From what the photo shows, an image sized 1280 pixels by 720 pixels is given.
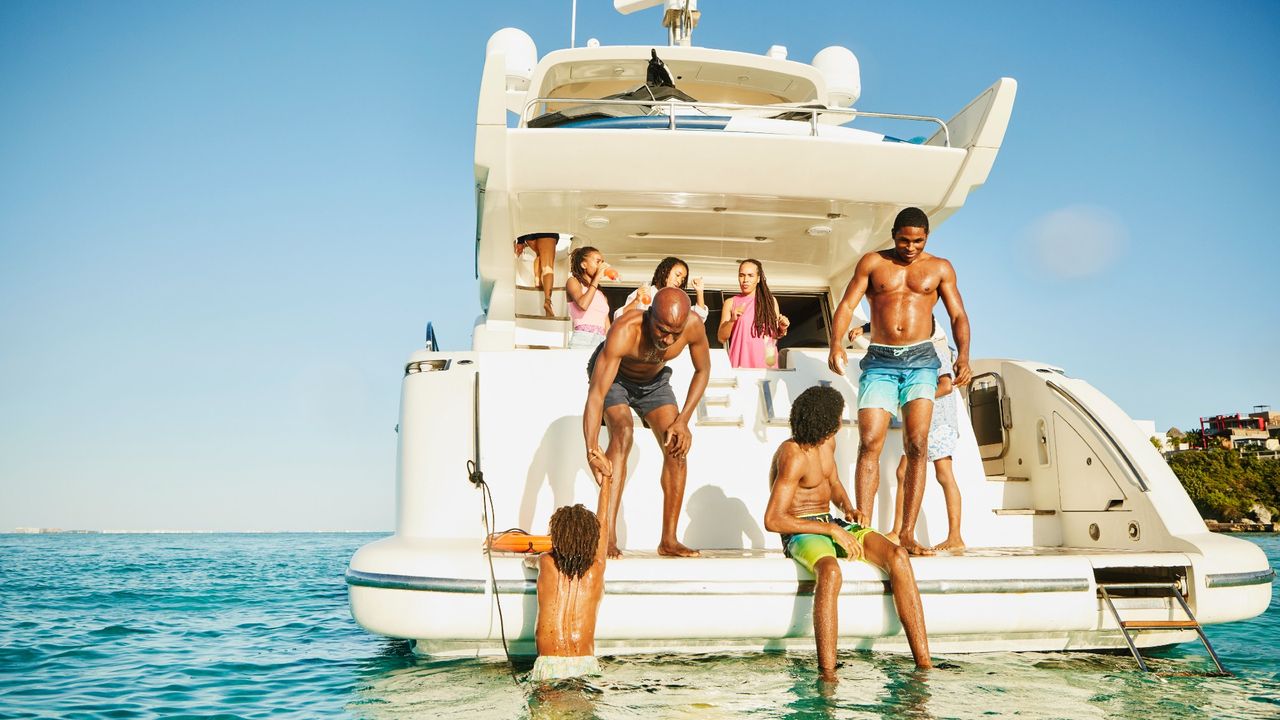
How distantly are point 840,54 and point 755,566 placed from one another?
24.5 feet

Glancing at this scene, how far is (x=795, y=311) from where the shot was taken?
864cm

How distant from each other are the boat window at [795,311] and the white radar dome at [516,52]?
2975 millimetres

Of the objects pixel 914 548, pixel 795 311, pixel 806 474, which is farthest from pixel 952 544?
pixel 795 311

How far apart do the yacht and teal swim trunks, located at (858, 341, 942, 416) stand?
27.2 inches

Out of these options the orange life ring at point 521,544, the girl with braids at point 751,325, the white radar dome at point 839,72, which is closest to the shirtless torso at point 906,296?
the girl with braids at point 751,325

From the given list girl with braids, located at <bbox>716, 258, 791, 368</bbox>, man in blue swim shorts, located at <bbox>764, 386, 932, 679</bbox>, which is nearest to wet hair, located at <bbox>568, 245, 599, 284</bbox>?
→ girl with braids, located at <bbox>716, 258, 791, 368</bbox>

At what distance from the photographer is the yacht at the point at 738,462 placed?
411 centimetres

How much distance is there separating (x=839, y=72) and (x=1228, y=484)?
55649 mm

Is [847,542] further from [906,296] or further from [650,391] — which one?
[906,296]

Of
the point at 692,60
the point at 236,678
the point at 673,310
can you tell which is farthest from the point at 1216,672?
the point at 692,60

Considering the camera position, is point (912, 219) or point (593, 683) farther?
point (912, 219)

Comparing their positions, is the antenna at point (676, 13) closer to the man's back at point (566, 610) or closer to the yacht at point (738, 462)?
A: the yacht at point (738, 462)

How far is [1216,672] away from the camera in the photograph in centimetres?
429

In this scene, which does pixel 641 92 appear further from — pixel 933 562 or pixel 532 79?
pixel 933 562
